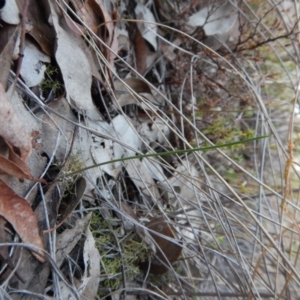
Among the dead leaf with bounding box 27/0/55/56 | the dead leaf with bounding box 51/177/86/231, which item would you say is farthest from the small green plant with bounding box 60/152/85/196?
the dead leaf with bounding box 27/0/55/56

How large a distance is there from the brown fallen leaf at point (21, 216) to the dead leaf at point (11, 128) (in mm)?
75

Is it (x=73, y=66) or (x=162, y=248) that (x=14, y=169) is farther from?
(x=162, y=248)

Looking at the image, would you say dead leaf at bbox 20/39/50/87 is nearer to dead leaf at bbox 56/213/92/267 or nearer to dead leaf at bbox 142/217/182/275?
dead leaf at bbox 56/213/92/267

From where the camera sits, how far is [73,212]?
95 centimetres

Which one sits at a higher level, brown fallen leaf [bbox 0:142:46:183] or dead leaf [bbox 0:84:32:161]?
dead leaf [bbox 0:84:32:161]

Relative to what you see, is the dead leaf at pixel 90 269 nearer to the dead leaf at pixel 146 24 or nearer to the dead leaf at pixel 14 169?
the dead leaf at pixel 14 169

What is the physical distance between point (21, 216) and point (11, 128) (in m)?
0.17

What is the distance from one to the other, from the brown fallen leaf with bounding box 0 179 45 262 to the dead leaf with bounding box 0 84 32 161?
0.08 m

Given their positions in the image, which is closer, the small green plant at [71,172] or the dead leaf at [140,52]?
the small green plant at [71,172]

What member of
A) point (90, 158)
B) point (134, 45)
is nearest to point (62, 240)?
point (90, 158)

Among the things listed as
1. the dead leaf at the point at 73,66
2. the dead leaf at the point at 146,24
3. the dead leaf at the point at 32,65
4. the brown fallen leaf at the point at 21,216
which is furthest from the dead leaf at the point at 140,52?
the brown fallen leaf at the point at 21,216

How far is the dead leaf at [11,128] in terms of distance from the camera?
802 millimetres

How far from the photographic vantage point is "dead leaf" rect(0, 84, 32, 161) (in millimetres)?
802

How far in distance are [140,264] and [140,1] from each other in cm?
77
